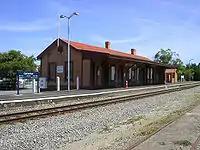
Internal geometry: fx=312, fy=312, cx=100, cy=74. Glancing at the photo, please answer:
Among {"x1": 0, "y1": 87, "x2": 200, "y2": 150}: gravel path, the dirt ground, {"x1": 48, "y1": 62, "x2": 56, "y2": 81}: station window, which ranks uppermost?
{"x1": 48, "y1": 62, "x2": 56, "y2": 81}: station window

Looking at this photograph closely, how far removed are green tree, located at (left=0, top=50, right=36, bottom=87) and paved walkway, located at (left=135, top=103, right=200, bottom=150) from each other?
104 ft

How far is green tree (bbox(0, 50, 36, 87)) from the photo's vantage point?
39156 mm

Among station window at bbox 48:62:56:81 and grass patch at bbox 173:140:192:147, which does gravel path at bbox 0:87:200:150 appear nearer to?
grass patch at bbox 173:140:192:147

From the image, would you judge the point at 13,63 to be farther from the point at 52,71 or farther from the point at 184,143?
the point at 184,143

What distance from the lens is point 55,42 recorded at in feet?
131

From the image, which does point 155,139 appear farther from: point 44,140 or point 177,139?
point 44,140

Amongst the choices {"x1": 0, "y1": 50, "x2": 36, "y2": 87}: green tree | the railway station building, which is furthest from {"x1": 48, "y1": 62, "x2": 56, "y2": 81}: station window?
{"x1": 0, "y1": 50, "x2": 36, "y2": 87}: green tree

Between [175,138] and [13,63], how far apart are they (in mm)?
34213

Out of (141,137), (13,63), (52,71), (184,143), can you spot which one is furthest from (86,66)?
(184,143)

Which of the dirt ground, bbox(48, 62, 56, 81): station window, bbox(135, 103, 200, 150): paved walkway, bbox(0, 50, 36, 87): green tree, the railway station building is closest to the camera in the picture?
bbox(135, 103, 200, 150): paved walkway

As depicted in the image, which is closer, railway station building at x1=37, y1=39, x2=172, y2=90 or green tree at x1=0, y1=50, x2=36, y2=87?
railway station building at x1=37, y1=39, x2=172, y2=90

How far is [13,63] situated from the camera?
130 ft

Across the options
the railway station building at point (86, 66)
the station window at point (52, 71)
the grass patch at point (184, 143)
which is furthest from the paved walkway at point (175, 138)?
the station window at point (52, 71)

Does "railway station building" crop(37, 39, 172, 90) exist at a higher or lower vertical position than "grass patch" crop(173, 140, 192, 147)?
higher
